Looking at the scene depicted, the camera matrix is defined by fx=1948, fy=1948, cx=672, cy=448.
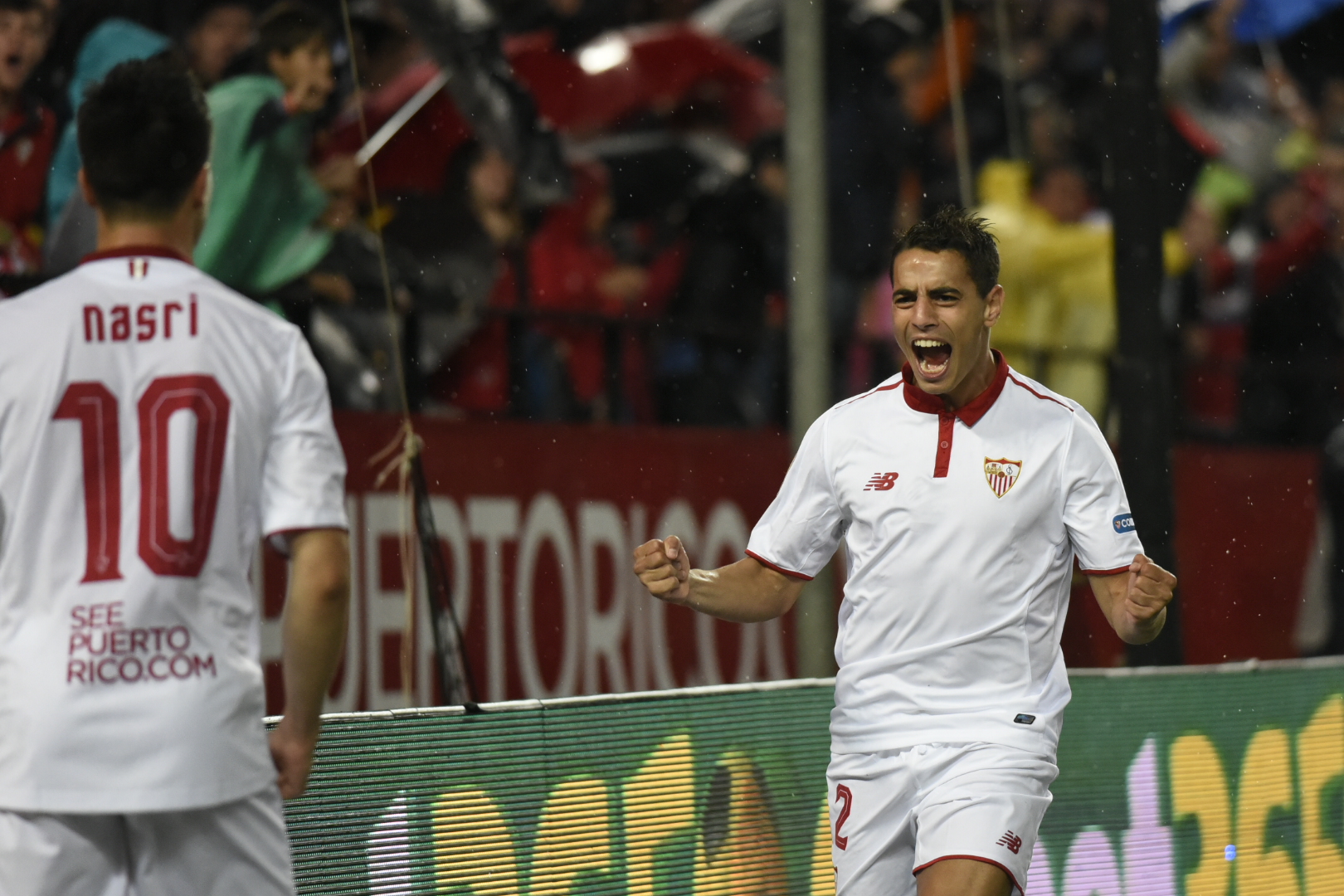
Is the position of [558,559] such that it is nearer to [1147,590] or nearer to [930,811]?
[930,811]

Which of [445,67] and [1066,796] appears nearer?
[1066,796]

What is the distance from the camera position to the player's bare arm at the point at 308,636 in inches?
138

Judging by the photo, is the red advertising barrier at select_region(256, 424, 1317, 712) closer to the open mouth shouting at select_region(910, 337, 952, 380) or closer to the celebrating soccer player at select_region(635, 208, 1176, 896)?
the celebrating soccer player at select_region(635, 208, 1176, 896)

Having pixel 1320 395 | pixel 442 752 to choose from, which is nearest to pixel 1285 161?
pixel 1320 395

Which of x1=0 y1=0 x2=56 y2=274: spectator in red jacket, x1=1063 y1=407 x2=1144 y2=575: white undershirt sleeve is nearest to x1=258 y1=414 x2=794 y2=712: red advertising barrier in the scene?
x1=0 y1=0 x2=56 y2=274: spectator in red jacket

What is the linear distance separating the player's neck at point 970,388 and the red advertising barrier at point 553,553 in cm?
325

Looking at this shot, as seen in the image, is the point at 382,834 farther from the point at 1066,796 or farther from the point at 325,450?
the point at 1066,796

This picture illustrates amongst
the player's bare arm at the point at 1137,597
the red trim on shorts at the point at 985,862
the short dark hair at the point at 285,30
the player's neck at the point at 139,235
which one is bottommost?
the red trim on shorts at the point at 985,862

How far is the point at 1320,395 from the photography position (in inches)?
491

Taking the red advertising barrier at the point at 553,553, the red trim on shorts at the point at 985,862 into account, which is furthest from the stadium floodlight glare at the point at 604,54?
the red trim on shorts at the point at 985,862

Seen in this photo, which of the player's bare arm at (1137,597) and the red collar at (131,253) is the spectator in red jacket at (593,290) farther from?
the red collar at (131,253)

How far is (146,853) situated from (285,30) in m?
4.84

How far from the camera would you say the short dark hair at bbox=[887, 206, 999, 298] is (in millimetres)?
5090

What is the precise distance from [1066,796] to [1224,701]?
0.93 metres
